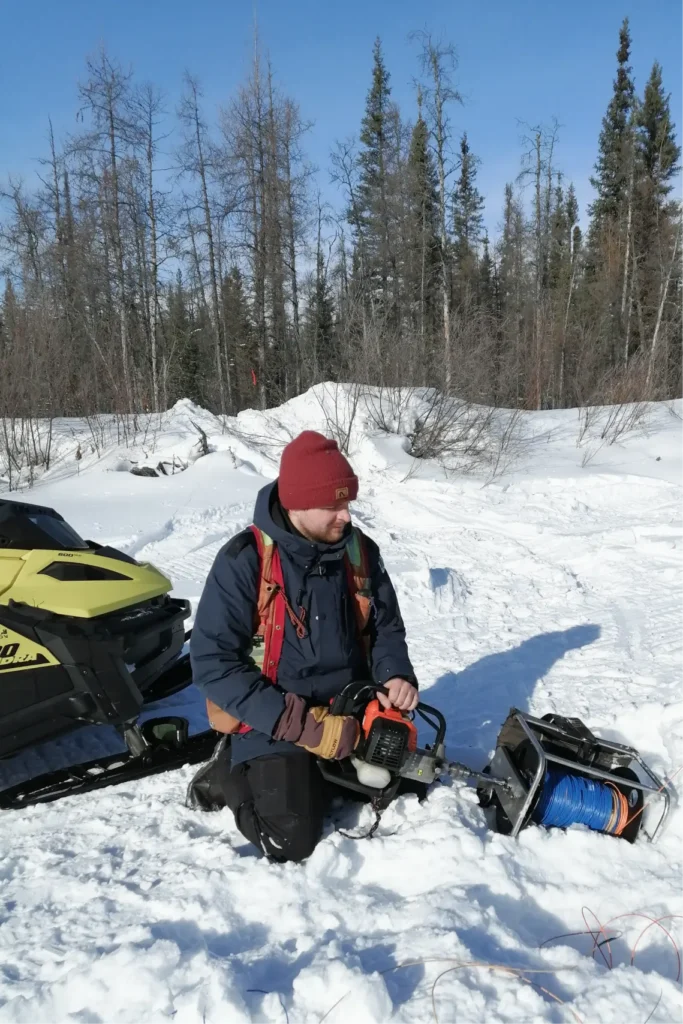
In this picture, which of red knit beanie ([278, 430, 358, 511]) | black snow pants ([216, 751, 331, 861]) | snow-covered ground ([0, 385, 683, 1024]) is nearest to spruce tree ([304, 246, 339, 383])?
snow-covered ground ([0, 385, 683, 1024])

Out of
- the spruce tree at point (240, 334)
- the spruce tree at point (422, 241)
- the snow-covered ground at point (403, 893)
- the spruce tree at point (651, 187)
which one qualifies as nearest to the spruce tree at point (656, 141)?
the spruce tree at point (651, 187)

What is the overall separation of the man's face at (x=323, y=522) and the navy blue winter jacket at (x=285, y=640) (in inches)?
1.3

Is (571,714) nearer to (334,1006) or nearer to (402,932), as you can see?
(402,932)

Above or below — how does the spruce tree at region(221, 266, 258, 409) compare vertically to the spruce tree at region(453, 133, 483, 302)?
below

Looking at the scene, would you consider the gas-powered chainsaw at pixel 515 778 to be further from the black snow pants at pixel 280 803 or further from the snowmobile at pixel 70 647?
the snowmobile at pixel 70 647

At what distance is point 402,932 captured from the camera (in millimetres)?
2137

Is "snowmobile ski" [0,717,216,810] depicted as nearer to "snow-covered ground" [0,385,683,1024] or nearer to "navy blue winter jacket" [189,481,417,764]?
"snow-covered ground" [0,385,683,1024]

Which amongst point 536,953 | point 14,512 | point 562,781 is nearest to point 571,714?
point 562,781

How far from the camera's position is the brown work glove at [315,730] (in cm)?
254

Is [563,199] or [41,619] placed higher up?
[563,199]

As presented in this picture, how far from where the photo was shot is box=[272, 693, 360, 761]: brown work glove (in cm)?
254

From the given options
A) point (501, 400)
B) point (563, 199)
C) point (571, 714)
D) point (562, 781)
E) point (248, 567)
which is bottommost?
point (571, 714)

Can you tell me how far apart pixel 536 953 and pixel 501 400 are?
11.1 meters

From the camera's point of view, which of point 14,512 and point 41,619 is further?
point 14,512
